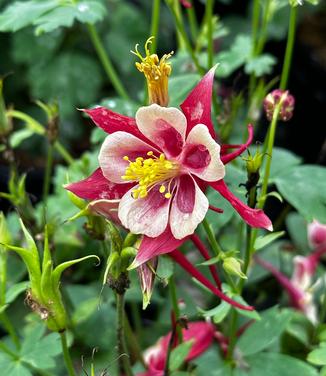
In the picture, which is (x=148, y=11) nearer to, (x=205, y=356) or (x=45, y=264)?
(x=205, y=356)

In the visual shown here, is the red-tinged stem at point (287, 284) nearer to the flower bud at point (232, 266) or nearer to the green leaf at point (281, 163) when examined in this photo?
the green leaf at point (281, 163)

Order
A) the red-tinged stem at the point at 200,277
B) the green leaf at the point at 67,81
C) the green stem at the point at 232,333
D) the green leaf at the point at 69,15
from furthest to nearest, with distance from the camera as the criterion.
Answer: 1. the green leaf at the point at 67,81
2. the green leaf at the point at 69,15
3. the green stem at the point at 232,333
4. the red-tinged stem at the point at 200,277

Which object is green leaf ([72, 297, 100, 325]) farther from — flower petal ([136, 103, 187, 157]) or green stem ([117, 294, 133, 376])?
flower petal ([136, 103, 187, 157])

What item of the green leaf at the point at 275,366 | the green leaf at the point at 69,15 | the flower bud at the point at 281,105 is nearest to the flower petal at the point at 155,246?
the flower bud at the point at 281,105

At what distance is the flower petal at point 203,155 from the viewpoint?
0.70 m

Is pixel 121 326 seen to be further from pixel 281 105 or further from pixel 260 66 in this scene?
pixel 260 66

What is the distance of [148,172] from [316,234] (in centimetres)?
58

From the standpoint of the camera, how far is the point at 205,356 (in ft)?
3.40

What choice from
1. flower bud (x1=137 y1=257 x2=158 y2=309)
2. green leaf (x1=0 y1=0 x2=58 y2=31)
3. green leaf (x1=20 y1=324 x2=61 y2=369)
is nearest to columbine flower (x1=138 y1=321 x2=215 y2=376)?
green leaf (x1=20 y1=324 x2=61 y2=369)

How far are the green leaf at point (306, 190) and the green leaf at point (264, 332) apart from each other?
0.46 feet

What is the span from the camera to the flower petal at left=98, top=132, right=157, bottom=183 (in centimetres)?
75

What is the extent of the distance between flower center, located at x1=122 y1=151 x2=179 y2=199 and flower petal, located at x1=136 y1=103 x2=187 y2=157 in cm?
1

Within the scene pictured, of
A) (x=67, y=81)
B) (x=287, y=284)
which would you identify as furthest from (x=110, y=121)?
(x=67, y=81)

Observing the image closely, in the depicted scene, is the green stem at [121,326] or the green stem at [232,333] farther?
the green stem at [232,333]
